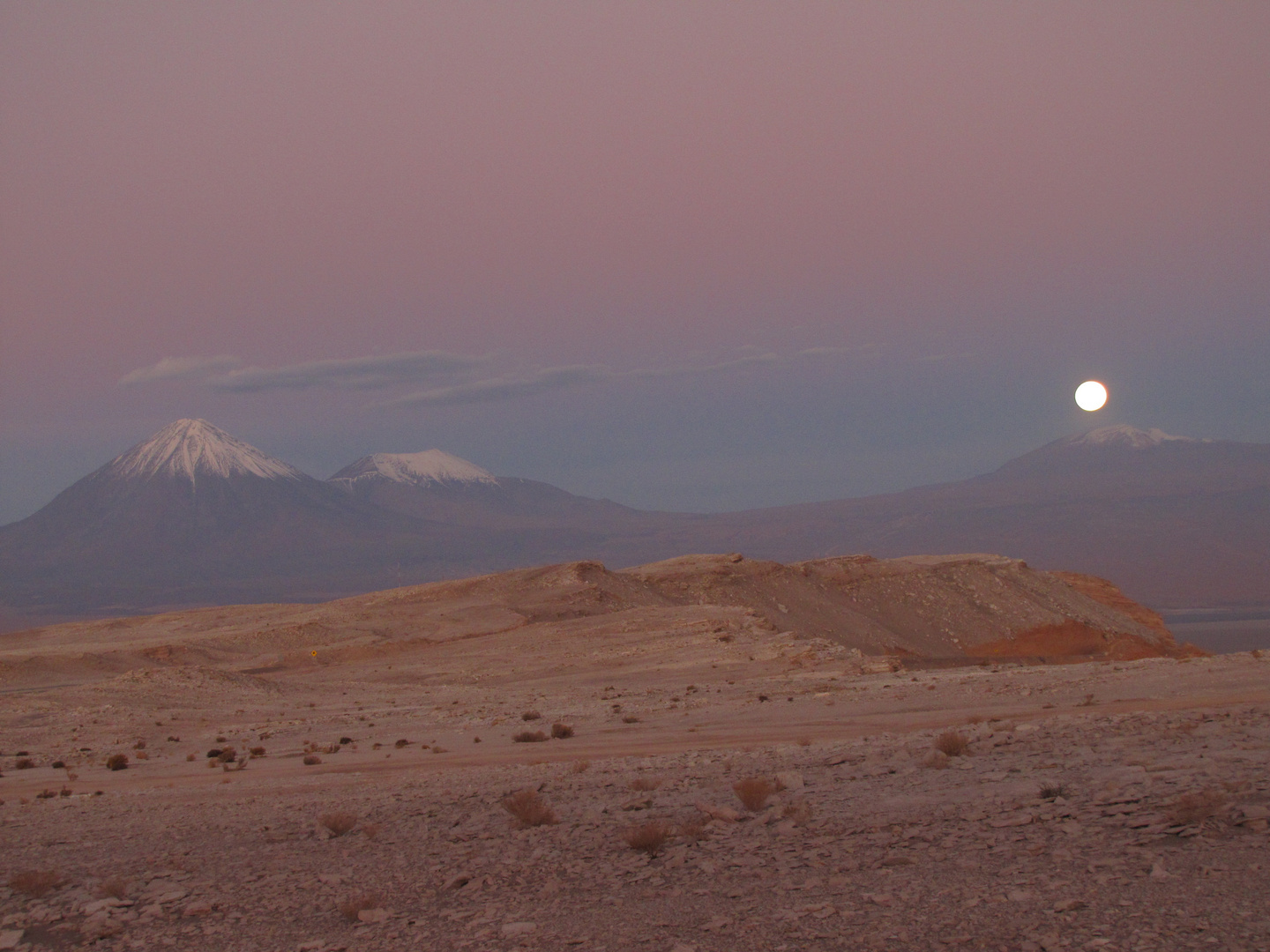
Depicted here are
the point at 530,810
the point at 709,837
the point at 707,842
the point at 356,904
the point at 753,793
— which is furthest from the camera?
the point at 530,810

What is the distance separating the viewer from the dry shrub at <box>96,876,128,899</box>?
907 centimetres

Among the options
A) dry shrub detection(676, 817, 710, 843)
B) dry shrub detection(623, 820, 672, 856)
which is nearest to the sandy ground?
dry shrub detection(676, 817, 710, 843)

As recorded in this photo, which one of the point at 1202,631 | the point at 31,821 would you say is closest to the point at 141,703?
the point at 31,821

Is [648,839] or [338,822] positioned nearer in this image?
[648,839]

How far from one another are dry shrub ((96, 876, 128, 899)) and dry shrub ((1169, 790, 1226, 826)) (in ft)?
27.6

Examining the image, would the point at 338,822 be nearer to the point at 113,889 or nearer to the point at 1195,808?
the point at 113,889

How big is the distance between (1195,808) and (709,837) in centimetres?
381

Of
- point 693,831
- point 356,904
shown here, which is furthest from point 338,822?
point 693,831

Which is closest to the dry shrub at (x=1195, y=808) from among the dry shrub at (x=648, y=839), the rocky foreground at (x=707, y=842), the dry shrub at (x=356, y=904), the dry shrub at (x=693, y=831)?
the rocky foreground at (x=707, y=842)

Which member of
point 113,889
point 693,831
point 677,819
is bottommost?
point 677,819

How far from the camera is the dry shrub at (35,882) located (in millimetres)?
9273

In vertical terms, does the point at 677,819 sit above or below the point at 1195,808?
below

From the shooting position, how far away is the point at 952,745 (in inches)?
472

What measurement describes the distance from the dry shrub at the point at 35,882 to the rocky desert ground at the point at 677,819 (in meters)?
0.02
